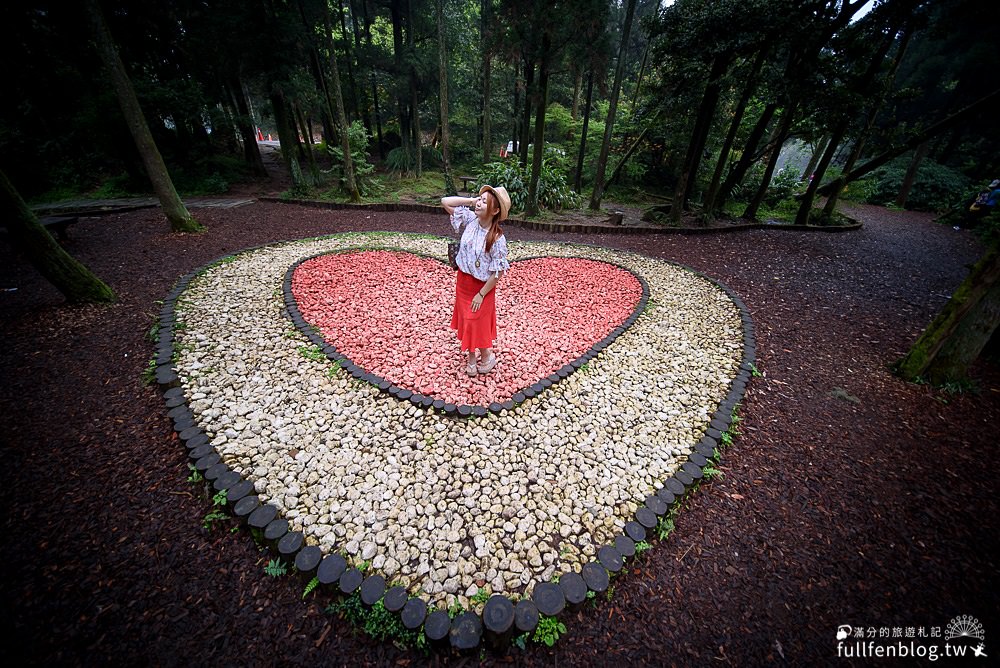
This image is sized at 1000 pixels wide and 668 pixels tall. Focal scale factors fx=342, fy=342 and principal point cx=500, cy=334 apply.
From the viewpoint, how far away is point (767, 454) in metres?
3.11

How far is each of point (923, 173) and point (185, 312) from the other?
2745 centimetres

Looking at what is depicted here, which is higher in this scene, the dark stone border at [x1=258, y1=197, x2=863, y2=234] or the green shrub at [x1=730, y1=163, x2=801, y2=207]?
the green shrub at [x1=730, y1=163, x2=801, y2=207]

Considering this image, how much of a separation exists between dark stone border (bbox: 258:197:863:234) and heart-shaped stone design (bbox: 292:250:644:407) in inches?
99.9

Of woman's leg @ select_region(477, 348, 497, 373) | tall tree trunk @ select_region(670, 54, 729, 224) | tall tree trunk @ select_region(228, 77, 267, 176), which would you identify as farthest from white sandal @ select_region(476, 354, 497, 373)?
tall tree trunk @ select_region(228, 77, 267, 176)

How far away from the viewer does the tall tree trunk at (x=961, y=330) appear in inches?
136

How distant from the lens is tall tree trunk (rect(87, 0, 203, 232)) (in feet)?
19.8

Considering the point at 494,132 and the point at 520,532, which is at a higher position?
the point at 494,132

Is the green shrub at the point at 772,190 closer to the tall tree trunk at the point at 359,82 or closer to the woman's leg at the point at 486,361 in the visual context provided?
the woman's leg at the point at 486,361

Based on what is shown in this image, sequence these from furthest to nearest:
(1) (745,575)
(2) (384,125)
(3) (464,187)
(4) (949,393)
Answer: (2) (384,125) < (3) (464,187) < (4) (949,393) < (1) (745,575)

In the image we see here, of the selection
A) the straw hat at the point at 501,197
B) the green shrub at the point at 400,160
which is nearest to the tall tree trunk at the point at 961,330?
the straw hat at the point at 501,197

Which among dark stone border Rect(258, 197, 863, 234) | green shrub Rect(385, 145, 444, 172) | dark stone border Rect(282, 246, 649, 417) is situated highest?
green shrub Rect(385, 145, 444, 172)

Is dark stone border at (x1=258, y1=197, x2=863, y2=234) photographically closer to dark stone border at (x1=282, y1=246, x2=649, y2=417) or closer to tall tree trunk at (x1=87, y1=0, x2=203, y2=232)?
tall tree trunk at (x1=87, y1=0, x2=203, y2=232)

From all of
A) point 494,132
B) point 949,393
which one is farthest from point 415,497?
point 494,132

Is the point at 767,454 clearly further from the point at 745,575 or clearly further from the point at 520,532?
the point at 520,532
